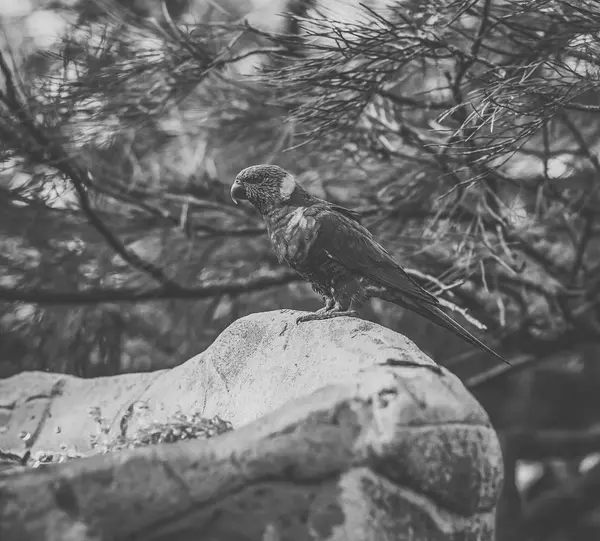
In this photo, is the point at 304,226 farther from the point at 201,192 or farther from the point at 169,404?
the point at 201,192

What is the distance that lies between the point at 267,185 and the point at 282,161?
3.21 feet

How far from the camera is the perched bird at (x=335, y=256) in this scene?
5.98ft

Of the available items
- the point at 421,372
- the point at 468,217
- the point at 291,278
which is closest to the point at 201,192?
the point at 291,278

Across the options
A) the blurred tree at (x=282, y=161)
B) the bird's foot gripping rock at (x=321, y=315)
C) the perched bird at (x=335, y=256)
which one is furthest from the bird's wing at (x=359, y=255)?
the blurred tree at (x=282, y=161)

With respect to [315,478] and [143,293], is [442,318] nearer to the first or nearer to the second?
[315,478]

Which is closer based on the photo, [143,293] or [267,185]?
[267,185]

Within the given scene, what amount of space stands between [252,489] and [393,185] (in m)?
1.73

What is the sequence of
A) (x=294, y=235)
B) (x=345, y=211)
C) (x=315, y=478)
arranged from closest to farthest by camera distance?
1. (x=315, y=478)
2. (x=294, y=235)
3. (x=345, y=211)

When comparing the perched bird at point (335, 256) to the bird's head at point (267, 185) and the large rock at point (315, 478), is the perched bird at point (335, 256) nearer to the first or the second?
the bird's head at point (267, 185)

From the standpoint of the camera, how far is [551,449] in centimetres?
442

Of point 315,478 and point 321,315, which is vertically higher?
point 315,478

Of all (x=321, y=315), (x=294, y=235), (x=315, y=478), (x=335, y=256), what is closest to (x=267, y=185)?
(x=294, y=235)

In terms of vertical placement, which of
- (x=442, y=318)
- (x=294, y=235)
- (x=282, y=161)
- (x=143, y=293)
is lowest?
(x=143, y=293)

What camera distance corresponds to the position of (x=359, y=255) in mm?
1826
